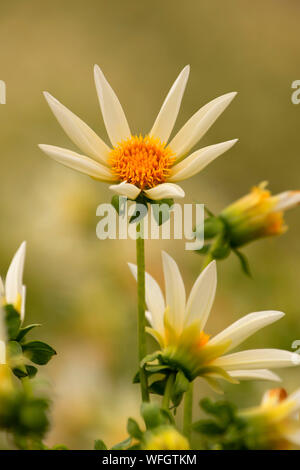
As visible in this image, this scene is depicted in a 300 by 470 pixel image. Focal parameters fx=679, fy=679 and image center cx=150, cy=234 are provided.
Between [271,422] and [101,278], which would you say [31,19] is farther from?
[271,422]

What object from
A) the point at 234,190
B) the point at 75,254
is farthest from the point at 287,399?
the point at 234,190

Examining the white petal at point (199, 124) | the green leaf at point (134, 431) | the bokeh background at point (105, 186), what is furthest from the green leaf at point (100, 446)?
the bokeh background at point (105, 186)

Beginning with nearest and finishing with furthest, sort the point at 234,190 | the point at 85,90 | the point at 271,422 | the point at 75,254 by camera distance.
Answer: the point at 271,422 < the point at 75,254 < the point at 234,190 < the point at 85,90

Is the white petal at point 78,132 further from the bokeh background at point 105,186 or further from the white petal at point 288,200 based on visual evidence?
the bokeh background at point 105,186

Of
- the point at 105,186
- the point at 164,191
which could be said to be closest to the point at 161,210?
the point at 164,191

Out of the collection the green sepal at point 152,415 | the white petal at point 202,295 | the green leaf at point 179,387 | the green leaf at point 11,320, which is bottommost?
the green sepal at point 152,415

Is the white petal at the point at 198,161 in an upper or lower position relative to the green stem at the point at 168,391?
upper
